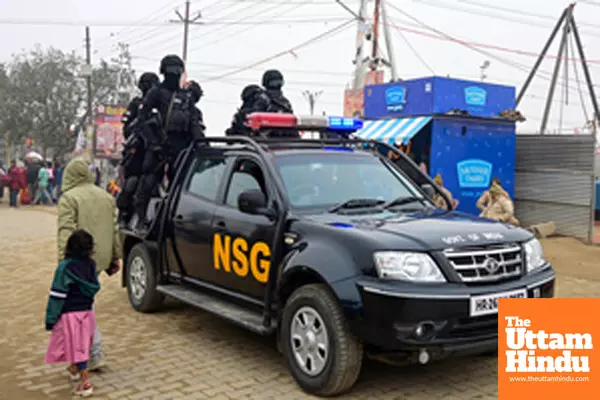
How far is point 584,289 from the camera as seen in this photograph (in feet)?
28.1

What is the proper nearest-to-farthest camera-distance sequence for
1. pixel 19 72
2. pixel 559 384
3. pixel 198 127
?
1. pixel 559 384
2. pixel 198 127
3. pixel 19 72

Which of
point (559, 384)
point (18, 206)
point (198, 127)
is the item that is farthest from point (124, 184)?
point (18, 206)

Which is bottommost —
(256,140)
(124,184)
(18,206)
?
(18,206)

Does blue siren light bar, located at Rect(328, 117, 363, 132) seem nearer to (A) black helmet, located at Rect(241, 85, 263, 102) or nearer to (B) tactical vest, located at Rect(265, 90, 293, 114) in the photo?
(B) tactical vest, located at Rect(265, 90, 293, 114)

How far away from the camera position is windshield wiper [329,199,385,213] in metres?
4.99

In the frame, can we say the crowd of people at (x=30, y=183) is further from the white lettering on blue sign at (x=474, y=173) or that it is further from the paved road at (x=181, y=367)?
the paved road at (x=181, y=367)

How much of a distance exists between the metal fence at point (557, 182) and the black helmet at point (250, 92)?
25.0 ft

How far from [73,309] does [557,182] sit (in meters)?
11.7

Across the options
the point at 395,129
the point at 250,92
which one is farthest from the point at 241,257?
the point at 395,129

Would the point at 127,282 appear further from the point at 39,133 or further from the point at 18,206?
the point at 39,133

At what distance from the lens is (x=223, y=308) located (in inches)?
212

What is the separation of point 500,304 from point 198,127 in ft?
16.2

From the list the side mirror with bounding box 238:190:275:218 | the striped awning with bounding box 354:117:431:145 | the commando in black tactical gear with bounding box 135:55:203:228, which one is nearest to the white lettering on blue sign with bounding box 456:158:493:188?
the striped awning with bounding box 354:117:431:145

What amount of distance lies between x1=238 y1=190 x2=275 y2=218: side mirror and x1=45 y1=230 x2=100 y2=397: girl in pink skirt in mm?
1178
